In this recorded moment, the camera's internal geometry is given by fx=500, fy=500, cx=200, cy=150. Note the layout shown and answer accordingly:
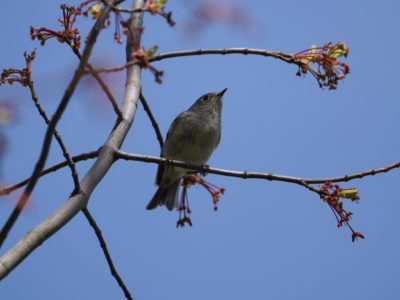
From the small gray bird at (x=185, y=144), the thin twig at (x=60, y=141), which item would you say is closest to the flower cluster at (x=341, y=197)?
the thin twig at (x=60, y=141)

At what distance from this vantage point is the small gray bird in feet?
24.7

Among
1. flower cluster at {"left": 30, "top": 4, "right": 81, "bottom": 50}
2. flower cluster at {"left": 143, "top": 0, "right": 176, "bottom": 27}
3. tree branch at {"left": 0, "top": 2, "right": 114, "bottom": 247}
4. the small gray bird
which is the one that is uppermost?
the small gray bird

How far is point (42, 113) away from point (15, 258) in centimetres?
140

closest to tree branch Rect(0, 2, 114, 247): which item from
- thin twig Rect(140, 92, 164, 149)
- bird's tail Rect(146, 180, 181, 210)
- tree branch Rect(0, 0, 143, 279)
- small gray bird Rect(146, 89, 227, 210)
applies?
tree branch Rect(0, 0, 143, 279)

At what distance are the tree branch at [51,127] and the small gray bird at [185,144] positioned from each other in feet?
16.7

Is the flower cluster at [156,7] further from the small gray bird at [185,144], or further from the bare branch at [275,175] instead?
the small gray bird at [185,144]

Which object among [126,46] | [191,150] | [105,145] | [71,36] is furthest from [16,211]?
[191,150]

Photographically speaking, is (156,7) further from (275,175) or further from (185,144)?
(185,144)

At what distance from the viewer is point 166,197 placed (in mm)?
7734

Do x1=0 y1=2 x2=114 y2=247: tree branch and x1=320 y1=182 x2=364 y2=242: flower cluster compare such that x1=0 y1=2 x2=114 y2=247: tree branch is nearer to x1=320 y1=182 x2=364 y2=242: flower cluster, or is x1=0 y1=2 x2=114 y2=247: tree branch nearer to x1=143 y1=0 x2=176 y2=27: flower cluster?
x1=143 y1=0 x2=176 y2=27: flower cluster

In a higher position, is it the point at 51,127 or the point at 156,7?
the point at 156,7

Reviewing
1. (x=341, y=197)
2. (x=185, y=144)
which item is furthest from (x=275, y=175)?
(x=185, y=144)

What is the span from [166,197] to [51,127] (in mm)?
5685

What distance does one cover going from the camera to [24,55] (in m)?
3.65
